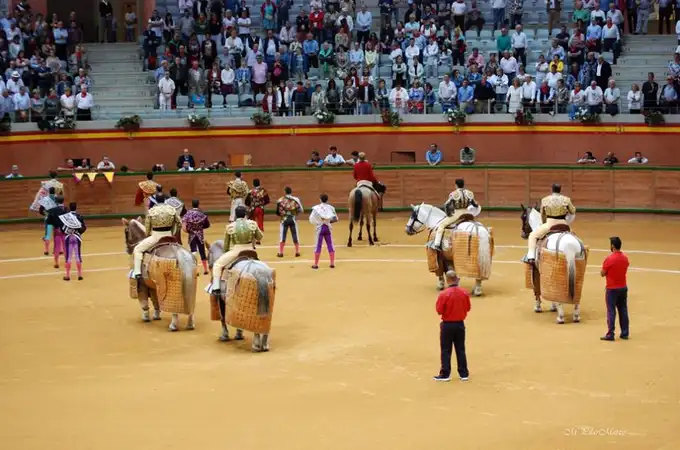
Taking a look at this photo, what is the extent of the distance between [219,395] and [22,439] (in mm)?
2894

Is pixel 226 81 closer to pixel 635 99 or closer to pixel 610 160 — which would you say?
pixel 610 160

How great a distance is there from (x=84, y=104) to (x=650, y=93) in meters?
16.1

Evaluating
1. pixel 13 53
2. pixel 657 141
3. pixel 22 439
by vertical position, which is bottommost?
pixel 22 439

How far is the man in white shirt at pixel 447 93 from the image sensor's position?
36425 millimetres

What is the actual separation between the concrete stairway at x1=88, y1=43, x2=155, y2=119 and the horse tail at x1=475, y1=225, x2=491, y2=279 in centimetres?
1689

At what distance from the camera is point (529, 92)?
35875 mm

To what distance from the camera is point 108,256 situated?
29672mm

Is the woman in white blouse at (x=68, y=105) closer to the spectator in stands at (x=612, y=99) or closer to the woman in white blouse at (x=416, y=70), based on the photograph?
the woman in white blouse at (x=416, y=70)

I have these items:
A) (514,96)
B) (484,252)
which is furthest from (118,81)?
(484,252)

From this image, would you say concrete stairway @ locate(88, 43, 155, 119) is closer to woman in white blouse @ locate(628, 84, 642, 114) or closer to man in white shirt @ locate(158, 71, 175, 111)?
man in white shirt @ locate(158, 71, 175, 111)

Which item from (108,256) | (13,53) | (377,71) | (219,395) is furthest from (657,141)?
(219,395)

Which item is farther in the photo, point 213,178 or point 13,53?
point 13,53

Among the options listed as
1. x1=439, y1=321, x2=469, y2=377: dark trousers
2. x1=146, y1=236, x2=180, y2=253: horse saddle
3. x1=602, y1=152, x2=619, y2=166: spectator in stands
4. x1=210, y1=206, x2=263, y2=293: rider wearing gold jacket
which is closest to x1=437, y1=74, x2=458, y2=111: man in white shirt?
x1=602, y1=152, x2=619, y2=166: spectator in stands

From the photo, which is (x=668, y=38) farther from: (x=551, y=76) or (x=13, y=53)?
(x=13, y=53)
